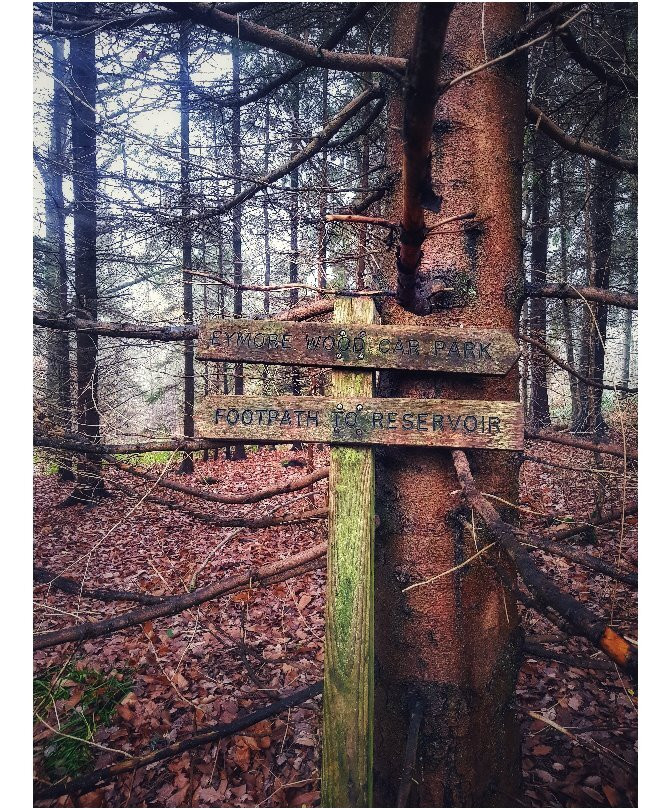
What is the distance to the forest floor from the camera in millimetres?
2250

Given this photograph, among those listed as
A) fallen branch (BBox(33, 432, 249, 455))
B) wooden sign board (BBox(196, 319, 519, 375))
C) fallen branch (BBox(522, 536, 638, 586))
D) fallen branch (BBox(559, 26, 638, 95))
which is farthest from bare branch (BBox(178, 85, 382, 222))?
fallen branch (BBox(522, 536, 638, 586))

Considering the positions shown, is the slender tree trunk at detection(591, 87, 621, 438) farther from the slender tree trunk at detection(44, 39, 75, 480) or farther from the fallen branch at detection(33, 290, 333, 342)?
the slender tree trunk at detection(44, 39, 75, 480)

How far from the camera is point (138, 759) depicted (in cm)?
174

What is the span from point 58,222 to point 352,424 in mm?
5032

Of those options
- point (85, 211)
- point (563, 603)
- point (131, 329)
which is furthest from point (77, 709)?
point (85, 211)

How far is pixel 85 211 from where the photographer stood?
4547 millimetres

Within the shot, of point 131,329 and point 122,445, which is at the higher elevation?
point 131,329

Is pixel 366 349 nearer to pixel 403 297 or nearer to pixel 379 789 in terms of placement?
pixel 403 297

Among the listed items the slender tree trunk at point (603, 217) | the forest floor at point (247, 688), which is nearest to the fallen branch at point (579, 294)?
the forest floor at point (247, 688)

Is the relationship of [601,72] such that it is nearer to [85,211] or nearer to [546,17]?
[546,17]

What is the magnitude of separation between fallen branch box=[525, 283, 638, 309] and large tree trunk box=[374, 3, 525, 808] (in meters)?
0.17

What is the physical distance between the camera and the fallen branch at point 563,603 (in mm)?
934

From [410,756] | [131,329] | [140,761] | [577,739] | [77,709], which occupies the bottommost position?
[77,709]

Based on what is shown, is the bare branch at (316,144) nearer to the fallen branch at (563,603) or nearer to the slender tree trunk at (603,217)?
the slender tree trunk at (603,217)
